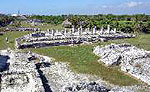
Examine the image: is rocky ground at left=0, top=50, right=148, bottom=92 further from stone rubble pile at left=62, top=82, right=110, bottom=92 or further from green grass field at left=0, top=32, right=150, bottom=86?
green grass field at left=0, top=32, right=150, bottom=86

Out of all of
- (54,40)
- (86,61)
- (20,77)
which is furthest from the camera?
(54,40)

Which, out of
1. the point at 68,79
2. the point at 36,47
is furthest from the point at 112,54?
the point at 36,47

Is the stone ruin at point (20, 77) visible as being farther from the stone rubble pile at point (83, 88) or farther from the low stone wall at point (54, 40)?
the low stone wall at point (54, 40)

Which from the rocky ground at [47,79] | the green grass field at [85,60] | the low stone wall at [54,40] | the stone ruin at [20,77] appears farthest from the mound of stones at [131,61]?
the low stone wall at [54,40]

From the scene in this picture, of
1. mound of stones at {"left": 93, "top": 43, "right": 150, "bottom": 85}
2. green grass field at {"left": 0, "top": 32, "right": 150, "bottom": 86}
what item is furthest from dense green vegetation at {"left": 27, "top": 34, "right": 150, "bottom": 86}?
mound of stones at {"left": 93, "top": 43, "right": 150, "bottom": 85}

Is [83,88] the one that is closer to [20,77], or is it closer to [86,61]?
[20,77]

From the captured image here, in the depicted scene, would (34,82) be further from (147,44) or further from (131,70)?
(147,44)

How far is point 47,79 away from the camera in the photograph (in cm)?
3195

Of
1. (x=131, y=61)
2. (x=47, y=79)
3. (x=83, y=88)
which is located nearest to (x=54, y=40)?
(x=131, y=61)

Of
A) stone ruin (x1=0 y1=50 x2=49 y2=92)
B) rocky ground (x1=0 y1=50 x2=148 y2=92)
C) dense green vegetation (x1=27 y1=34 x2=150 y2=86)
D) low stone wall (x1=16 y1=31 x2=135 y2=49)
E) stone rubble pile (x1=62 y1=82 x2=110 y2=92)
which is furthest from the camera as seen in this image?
low stone wall (x1=16 y1=31 x2=135 y2=49)

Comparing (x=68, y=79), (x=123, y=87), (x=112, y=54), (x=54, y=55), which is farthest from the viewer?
(x=54, y=55)

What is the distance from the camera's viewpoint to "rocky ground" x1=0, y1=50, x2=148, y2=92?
26266 mm

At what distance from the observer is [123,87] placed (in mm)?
29797

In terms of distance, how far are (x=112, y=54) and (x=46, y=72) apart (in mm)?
10707
